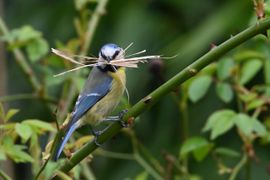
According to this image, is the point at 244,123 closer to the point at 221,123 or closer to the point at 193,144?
the point at 221,123

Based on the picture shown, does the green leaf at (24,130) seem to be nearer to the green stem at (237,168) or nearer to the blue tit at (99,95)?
the blue tit at (99,95)

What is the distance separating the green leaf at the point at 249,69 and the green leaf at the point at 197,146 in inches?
8.9

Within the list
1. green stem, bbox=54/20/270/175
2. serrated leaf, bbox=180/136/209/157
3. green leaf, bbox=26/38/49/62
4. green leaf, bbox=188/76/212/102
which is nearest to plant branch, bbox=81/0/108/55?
green leaf, bbox=26/38/49/62

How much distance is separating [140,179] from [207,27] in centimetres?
146

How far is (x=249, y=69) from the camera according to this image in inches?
82.0

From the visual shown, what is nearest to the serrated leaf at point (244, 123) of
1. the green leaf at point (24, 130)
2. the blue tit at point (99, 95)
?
the blue tit at point (99, 95)

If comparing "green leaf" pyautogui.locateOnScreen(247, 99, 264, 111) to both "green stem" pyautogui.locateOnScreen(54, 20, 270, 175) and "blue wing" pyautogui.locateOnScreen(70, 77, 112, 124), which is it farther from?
"green stem" pyautogui.locateOnScreen(54, 20, 270, 175)

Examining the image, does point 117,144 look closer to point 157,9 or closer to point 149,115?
point 149,115

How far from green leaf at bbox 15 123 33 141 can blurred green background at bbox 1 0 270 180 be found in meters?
1.35

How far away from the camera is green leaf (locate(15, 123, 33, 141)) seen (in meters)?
1.69

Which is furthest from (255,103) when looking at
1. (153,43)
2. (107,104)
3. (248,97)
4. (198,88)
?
(153,43)

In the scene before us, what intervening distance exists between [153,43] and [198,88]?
1.61 m

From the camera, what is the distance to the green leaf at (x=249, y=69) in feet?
6.80

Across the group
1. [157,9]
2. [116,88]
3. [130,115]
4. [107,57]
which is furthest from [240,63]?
[157,9]
